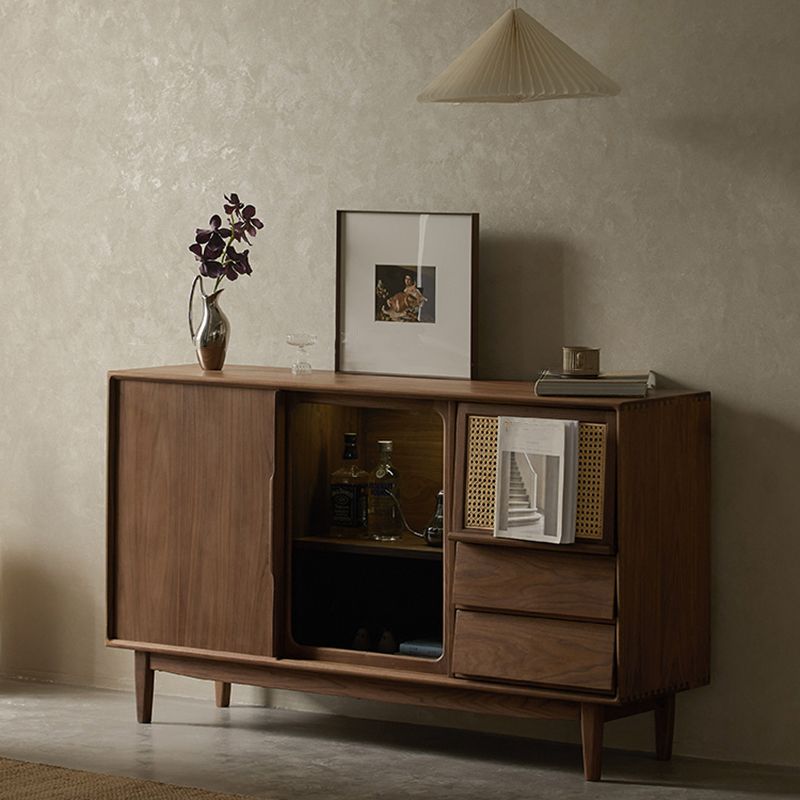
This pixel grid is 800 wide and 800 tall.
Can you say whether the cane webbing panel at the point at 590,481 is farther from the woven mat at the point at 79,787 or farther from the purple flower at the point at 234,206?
the purple flower at the point at 234,206

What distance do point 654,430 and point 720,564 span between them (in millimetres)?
469

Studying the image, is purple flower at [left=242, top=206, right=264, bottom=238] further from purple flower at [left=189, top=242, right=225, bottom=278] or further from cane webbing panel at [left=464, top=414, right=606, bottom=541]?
cane webbing panel at [left=464, top=414, right=606, bottom=541]

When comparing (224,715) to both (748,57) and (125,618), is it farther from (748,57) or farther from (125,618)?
(748,57)

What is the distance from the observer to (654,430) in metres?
3.82

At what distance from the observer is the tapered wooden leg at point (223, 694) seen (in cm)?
462

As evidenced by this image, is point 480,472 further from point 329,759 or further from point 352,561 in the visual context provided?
point 329,759

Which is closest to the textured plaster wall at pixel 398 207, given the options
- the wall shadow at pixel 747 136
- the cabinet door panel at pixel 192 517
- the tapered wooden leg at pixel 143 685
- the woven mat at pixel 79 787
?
the wall shadow at pixel 747 136

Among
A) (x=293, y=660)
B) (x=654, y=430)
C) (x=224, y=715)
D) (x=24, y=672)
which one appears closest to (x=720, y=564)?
(x=654, y=430)

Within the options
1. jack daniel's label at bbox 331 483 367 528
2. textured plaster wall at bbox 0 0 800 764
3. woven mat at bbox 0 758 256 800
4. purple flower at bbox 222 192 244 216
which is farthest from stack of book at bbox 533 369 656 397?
woven mat at bbox 0 758 256 800

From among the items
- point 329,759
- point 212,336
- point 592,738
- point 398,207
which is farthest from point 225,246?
point 592,738

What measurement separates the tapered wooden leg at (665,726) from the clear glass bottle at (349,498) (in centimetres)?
90

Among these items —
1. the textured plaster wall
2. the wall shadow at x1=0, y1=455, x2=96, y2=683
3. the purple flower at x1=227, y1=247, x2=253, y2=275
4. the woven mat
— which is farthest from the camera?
the wall shadow at x1=0, y1=455, x2=96, y2=683

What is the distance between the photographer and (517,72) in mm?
3854

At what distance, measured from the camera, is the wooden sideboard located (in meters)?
3.79
